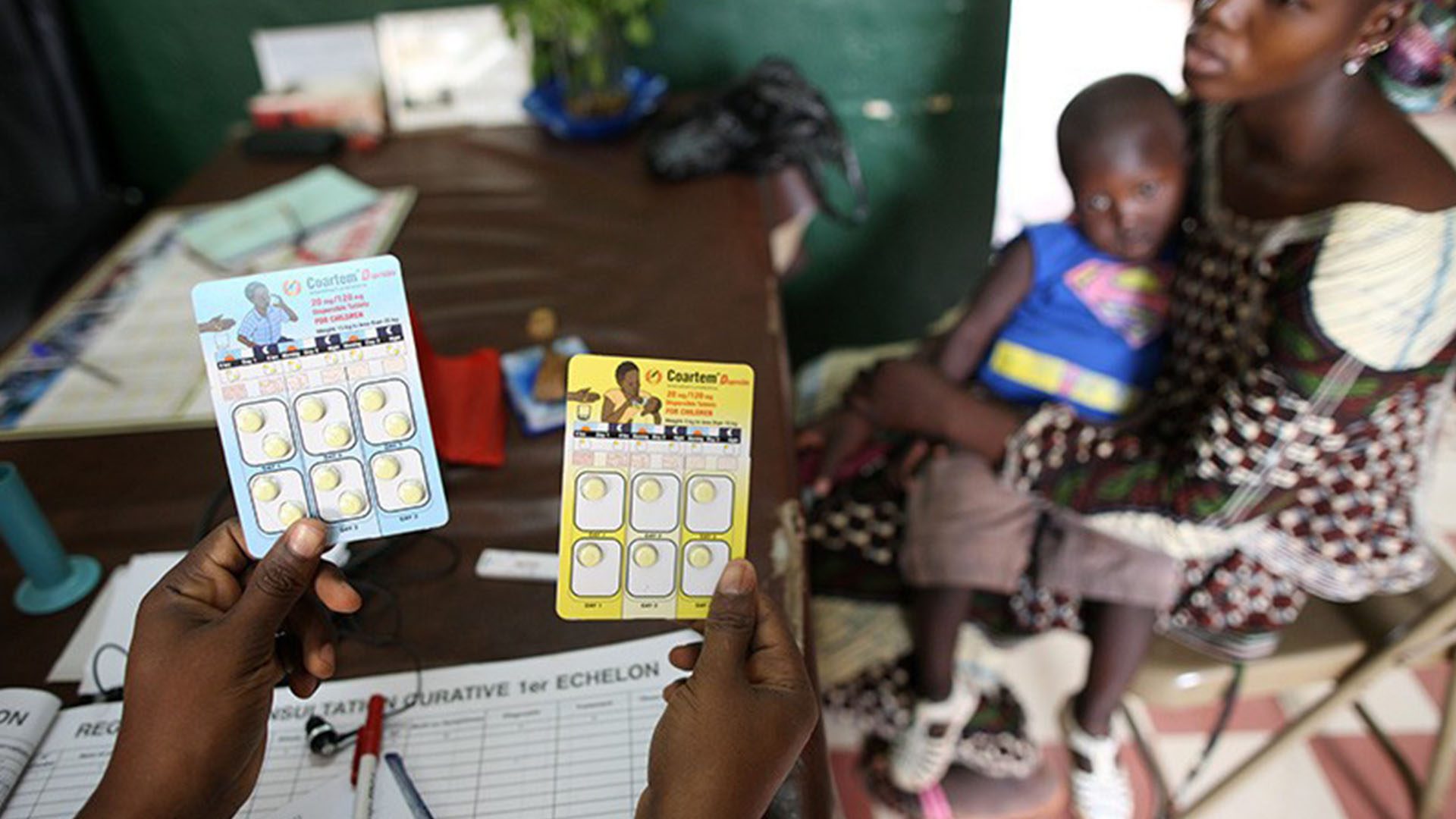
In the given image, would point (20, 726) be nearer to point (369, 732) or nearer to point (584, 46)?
point (369, 732)

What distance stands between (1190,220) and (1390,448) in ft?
1.27

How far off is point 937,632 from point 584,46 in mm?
1121

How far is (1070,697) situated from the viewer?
145 centimetres

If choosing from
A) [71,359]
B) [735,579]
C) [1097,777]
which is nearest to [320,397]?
[735,579]

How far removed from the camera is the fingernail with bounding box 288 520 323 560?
2.07 feet

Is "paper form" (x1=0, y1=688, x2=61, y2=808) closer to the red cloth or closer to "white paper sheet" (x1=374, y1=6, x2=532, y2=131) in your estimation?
the red cloth

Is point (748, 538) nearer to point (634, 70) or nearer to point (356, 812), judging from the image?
point (356, 812)

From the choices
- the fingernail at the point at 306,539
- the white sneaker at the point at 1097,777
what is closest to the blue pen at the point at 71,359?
the fingernail at the point at 306,539

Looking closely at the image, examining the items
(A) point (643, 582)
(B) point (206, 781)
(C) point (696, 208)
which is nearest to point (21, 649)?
(B) point (206, 781)

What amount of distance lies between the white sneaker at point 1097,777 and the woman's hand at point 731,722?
3.16 feet

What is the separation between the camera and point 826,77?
81.1 inches

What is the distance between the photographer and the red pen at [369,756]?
2.27 ft

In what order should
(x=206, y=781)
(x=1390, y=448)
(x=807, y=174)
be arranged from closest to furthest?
(x=206, y=781)
(x=1390, y=448)
(x=807, y=174)

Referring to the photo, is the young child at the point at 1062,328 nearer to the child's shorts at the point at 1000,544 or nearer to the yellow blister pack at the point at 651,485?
the child's shorts at the point at 1000,544
